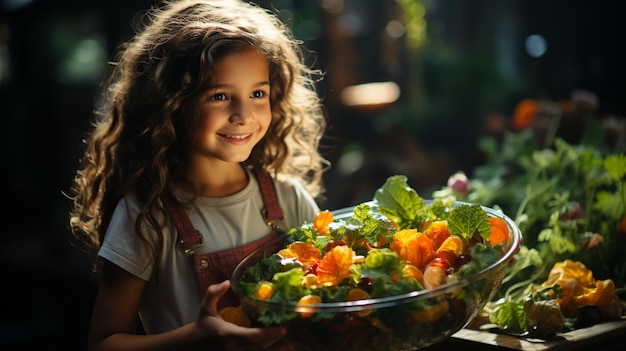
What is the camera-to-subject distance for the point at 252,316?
1250 mm

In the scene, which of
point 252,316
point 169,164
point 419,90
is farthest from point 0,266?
point 252,316

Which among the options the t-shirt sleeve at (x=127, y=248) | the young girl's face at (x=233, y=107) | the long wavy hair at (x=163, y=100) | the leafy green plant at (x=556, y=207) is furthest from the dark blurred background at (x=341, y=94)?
the t-shirt sleeve at (x=127, y=248)

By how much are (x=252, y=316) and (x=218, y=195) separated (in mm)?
486

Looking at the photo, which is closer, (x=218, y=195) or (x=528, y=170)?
(x=218, y=195)

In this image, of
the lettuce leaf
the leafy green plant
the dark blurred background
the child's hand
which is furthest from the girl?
the dark blurred background

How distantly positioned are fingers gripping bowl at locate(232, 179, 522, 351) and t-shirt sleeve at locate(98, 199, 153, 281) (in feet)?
0.76

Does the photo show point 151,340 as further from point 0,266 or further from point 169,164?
point 0,266

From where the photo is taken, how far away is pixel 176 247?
157 cm

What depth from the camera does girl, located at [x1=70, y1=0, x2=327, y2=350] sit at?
4.98ft

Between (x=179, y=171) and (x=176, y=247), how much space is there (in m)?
0.18

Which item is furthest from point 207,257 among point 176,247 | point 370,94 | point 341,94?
point 370,94

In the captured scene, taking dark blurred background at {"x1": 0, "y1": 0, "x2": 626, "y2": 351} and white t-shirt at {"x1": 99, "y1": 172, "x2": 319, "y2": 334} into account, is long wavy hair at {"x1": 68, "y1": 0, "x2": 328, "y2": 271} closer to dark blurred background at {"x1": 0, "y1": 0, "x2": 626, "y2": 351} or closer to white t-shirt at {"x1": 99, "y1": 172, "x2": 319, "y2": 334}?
white t-shirt at {"x1": 99, "y1": 172, "x2": 319, "y2": 334}

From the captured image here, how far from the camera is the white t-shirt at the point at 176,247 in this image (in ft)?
4.98

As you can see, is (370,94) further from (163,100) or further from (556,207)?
(163,100)
